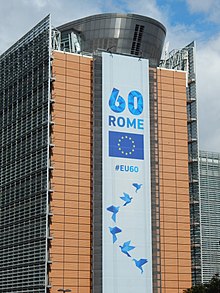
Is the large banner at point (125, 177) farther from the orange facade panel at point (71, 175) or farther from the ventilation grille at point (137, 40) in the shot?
the ventilation grille at point (137, 40)

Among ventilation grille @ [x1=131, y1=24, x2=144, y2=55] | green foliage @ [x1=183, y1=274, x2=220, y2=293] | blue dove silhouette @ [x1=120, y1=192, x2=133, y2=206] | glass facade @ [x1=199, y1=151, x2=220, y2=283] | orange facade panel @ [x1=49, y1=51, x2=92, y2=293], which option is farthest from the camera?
glass facade @ [x1=199, y1=151, x2=220, y2=283]

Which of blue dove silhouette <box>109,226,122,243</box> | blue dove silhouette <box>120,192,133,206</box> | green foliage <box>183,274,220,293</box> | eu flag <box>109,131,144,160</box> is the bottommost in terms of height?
green foliage <box>183,274,220,293</box>

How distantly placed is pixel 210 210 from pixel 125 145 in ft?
137

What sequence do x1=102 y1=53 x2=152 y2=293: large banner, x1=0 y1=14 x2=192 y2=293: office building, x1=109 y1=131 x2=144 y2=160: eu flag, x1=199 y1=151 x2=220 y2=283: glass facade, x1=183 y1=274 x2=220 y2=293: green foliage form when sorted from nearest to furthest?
x1=183 y1=274 x2=220 y2=293: green foliage, x1=0 y1=14 x2=192 y2=293: office building, x1=102 y1=53 x2=152 y2=293: large banner, x1=109 y1=131 x2=144 y2=160: eu flag, x1=199 y1=151 x2=220 y2=283: glass facade

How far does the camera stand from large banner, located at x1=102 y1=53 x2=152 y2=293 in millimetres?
92625

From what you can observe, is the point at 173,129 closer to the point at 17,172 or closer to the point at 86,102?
the point at 86,102

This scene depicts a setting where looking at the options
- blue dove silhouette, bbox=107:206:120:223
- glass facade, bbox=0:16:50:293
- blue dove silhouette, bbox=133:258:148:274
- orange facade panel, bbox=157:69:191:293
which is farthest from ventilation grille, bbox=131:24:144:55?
blue dove silhouette, bbox=133:258:148:274

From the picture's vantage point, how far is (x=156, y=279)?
9456 cm

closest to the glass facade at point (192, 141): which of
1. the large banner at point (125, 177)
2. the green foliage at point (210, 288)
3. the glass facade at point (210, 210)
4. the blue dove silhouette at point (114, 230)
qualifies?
the large banner at point (125, 177)

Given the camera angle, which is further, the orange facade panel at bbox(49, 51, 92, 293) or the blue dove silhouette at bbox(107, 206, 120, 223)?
the blue dove silhouette at bbox(107, 206, 120, 223)

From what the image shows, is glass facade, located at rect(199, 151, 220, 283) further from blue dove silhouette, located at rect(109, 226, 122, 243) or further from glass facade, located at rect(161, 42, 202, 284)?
blue dove silhouette, located at rect(109, 226, 122, 243)

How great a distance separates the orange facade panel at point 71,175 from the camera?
91500mm

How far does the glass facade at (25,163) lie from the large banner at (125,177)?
8741 mm

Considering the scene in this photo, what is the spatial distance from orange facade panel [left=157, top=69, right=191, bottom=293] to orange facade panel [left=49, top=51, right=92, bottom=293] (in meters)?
11.3
